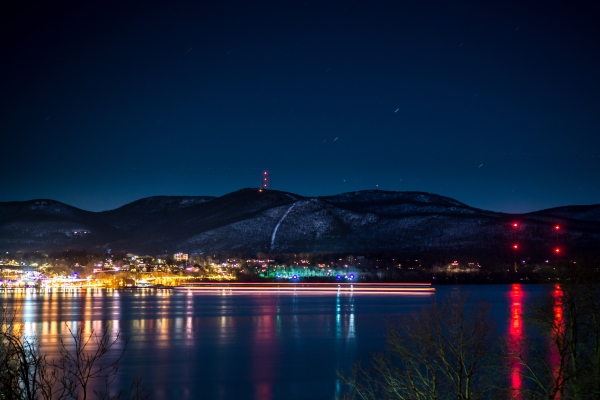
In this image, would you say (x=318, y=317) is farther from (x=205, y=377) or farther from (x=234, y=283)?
(x=234, y=283)

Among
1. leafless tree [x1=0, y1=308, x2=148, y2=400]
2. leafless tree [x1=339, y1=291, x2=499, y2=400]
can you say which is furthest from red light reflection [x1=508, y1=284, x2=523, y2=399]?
leafless tree [x1=0, y1=308, x2=148, y2=400]

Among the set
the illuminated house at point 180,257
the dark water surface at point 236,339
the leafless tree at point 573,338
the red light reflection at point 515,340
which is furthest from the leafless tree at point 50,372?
the illuminated house at point 180,257

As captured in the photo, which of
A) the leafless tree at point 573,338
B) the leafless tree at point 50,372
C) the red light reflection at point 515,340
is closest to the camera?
the leafless tree at point 50,372

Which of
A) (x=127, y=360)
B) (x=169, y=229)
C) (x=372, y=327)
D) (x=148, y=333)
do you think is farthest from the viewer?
(x=169, y=229)

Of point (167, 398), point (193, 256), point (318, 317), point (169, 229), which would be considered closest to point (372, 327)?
point (318, 317)

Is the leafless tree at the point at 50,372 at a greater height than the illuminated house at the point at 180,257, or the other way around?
the illuminated house at the point at 180,257

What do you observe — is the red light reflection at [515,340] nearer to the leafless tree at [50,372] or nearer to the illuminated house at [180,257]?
the leafless tree at [50,372]

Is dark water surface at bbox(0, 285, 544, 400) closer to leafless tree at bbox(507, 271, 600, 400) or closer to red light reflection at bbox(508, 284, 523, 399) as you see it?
red light reflection at bbox(508, 284, 523, 399)

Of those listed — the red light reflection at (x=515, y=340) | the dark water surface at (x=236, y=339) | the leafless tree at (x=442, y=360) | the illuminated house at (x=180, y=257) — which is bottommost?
the dark water surface at (x=236, y=339)
